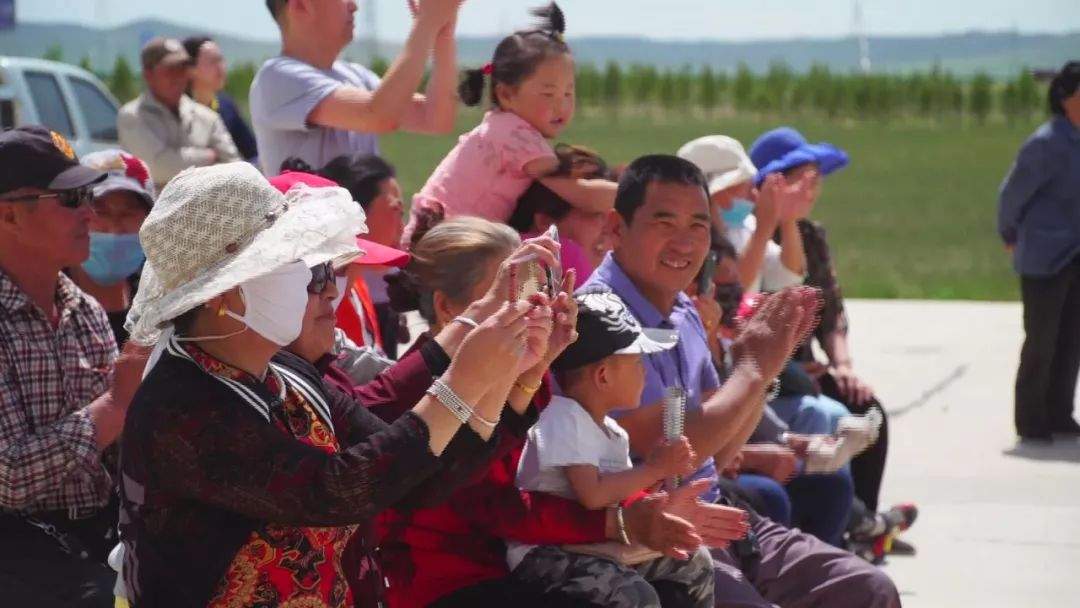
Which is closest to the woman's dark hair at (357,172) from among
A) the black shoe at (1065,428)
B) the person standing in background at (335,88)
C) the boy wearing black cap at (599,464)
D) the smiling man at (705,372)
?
the person standing in background at (335,88)

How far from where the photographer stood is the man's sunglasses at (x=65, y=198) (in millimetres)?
4168

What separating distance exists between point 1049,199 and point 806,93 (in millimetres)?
92442

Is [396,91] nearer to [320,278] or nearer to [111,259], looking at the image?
[111,259]

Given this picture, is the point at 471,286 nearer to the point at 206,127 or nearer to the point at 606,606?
the point at 606,606

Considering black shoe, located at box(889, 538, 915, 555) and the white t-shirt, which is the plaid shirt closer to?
the white t-shirt

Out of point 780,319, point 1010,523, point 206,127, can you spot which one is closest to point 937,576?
point 1010,523

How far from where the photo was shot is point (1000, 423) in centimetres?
938

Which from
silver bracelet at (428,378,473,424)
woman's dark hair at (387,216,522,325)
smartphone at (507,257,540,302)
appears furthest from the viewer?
woman's dark hair at (387,216,522,325)

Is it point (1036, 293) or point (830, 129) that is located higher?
point (1036, 293)

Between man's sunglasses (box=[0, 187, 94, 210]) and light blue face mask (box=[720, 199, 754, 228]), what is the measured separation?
3.38 m

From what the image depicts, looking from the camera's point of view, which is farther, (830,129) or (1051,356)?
(830,129)

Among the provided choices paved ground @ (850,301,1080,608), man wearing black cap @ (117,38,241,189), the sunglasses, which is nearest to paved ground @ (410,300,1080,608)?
paved ground @ (850,301,1080,608)

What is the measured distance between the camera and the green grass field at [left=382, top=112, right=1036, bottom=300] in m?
17.7

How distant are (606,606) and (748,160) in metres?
3.67
